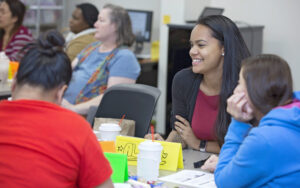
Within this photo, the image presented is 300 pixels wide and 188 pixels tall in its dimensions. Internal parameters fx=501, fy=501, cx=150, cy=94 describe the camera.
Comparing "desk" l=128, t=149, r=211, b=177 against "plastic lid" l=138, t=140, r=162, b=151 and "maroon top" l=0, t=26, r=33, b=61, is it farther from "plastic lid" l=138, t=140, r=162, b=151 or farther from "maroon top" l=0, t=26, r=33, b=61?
"maroon top" l=0, t=26, r=33, b=61

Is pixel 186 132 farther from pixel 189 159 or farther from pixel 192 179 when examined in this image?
pixel 192 179

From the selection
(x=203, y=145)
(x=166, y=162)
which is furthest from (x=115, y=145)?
(x=203, y=145)

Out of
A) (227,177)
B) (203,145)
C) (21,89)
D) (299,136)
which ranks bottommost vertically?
(203,145)

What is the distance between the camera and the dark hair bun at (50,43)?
1.54m

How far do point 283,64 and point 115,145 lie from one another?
875mm

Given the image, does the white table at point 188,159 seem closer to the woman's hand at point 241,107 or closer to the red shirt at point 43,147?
the woman's hand at point 241,107

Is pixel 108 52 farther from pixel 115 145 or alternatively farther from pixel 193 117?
pixel 115 145

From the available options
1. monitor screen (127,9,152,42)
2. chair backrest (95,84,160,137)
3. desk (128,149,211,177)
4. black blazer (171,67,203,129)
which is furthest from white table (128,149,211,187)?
monitor screen (127,9,152,42)

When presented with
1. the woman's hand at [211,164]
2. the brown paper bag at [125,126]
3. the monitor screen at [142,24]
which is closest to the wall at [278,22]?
the monitor screen at [142,24]

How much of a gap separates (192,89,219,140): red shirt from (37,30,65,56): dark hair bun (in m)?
1.30

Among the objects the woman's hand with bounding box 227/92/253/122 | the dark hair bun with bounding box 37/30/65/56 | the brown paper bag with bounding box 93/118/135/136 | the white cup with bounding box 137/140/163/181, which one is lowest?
the brown paper bag with bounding box 93/118/135/136

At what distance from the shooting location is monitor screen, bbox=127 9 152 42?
5.94 metres

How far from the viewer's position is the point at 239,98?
6.07 ft

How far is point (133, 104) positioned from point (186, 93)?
1.18 ft
